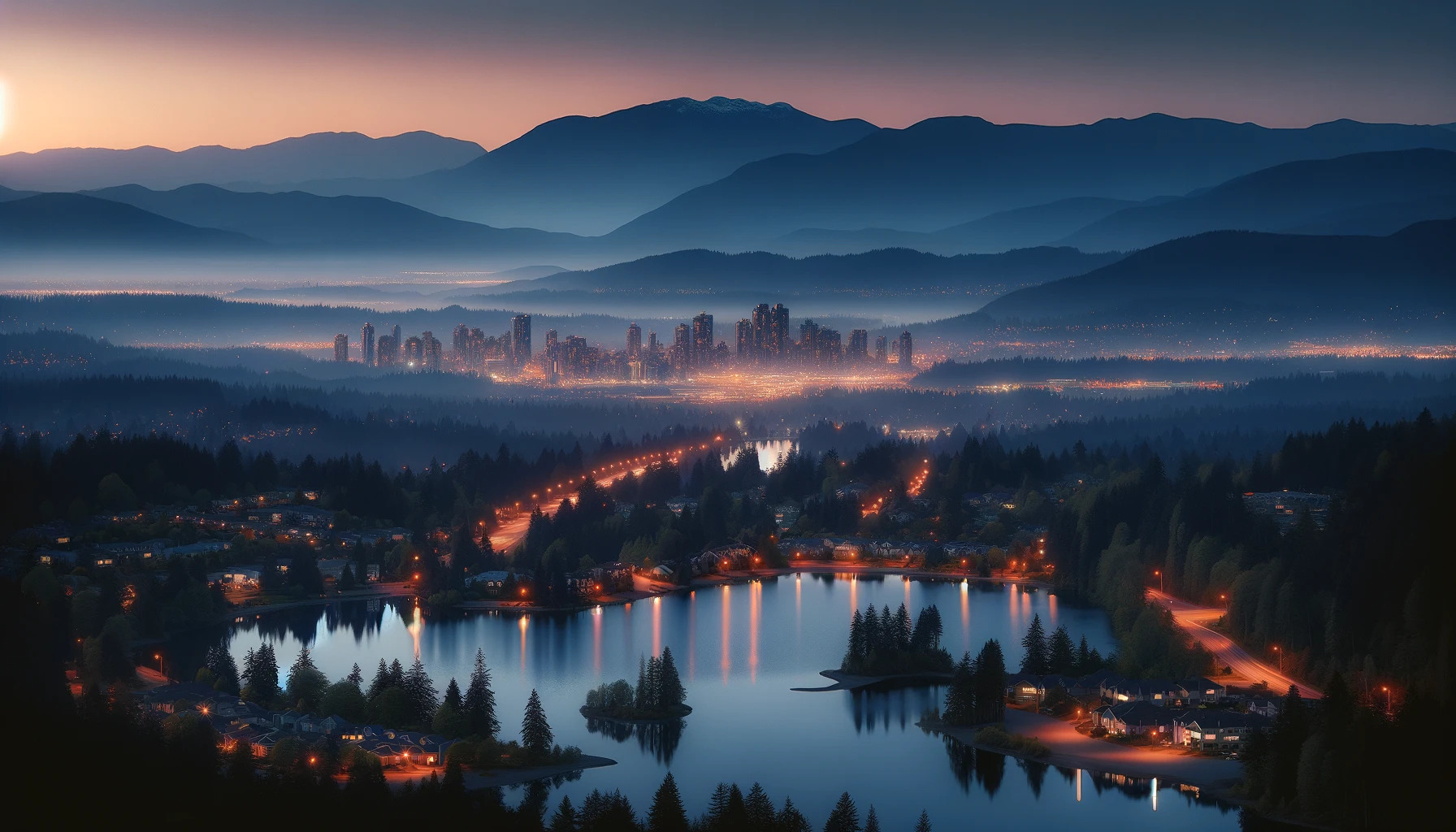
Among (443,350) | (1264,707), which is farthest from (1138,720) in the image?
(443,350)

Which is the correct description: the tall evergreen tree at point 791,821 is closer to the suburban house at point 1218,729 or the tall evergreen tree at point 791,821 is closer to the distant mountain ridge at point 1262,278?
the suburban house at point 1218,729

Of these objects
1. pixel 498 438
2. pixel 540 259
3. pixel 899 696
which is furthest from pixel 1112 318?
pixel 899 696

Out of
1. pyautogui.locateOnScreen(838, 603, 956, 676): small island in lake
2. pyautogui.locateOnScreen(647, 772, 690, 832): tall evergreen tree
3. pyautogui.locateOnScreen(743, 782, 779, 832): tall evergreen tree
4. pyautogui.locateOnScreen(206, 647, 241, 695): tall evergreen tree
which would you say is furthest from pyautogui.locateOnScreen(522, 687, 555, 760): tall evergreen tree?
pyautogui.locateOnScreen(838, 603, 956, 676): small island in lake

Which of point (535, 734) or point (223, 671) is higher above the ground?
point (223, 671)

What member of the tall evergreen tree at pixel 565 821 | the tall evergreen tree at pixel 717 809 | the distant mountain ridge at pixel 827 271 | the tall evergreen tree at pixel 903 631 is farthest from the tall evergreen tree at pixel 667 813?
the distant mountain ridge at pixel 827 271

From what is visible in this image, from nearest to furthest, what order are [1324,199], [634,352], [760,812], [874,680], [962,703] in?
[760,812] → [962,703] → [874,680] → [634,352] → [1324,199]

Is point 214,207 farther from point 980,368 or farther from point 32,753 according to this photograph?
point 32,753

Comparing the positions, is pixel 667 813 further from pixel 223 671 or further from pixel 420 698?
pixel 223 671
